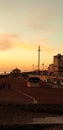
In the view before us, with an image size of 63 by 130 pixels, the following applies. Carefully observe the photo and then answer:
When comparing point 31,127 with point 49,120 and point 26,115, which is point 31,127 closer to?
point 49,120

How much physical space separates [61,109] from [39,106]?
2.22 m

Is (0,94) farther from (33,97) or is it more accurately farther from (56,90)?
(56,90)

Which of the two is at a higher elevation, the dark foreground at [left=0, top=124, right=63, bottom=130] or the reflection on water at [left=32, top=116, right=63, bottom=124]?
Result: the reflection on water at [left=32, top=116, right=63, bottom=124]

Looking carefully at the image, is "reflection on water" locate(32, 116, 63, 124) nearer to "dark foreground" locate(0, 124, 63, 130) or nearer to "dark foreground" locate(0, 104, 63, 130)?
"dark foreground" locate(0, 104, 63, 130)

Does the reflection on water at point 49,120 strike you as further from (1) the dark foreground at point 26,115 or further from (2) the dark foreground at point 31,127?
(2) the dark foreground at point 31,127

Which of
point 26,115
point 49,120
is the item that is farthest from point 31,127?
point 26,115

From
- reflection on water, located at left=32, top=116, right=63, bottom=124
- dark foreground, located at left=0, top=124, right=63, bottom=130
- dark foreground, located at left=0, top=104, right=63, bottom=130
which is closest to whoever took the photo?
dark foreground, located at left=0, top=124, right=63, bottom=130

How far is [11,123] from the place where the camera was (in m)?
22.6

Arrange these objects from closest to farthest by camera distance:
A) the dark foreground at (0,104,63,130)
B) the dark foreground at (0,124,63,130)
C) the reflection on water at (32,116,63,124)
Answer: the dark foreground at (0,124,63,130), the dark foreground at (0,104,63,130), the reflection on water at (32,116,63,124)

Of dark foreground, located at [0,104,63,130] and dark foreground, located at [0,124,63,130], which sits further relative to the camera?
dark foreground, located at [0,104,63,130]

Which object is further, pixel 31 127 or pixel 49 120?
pixel 49 120

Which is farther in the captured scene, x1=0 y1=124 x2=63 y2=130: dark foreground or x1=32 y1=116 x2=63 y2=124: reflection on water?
x1=32 y1=116 x2=63 y2=124: reflection on water

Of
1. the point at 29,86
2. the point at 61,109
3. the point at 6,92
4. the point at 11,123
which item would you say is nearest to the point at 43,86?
the point at 29,86

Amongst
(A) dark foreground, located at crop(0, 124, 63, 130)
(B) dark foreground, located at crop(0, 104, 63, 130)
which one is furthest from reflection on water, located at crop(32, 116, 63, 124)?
(A) dark foreground, located at crop(0, 124, 63, 130)
